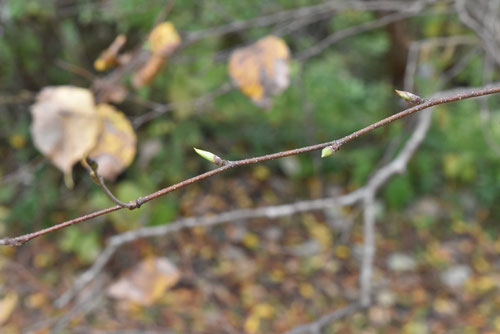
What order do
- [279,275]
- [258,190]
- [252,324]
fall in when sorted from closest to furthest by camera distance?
[252,324] < [279,275] < [258,190]

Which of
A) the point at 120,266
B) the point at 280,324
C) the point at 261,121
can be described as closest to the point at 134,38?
the point at 261,121

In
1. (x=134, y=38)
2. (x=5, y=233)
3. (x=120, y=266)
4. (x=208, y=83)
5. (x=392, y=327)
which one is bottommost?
(x=392, y=327)

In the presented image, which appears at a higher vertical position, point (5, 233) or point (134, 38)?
point (134, 38)

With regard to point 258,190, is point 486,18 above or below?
above

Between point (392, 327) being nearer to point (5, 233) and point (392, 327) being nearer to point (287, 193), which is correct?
point (287, 193)

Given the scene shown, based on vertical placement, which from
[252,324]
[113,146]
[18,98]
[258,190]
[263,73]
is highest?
[263,73]

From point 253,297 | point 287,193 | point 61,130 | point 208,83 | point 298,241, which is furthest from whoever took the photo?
point 287,193

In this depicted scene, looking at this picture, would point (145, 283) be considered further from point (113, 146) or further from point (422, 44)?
point (422, 44)

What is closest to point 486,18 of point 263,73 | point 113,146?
point 263,73
